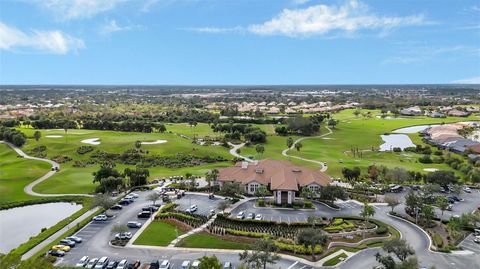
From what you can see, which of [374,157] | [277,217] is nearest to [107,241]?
[277,217]

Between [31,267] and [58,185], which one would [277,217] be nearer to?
[31,267]

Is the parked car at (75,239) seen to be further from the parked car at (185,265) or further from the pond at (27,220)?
the parked car at (185,265)

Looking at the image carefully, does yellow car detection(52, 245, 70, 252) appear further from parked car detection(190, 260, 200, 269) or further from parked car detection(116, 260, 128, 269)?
parked car detection(190, 260, 200, 269)

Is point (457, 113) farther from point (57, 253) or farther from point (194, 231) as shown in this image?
point (57, 253)

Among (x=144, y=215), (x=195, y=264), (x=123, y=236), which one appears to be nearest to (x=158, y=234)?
(x=123, y=236)

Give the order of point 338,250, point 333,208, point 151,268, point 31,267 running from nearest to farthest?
point 31,267 < point 151,268 < point 338,250 < point 333,208

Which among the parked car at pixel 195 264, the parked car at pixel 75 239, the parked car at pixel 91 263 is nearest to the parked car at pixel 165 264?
the parked car at pixel 195 264

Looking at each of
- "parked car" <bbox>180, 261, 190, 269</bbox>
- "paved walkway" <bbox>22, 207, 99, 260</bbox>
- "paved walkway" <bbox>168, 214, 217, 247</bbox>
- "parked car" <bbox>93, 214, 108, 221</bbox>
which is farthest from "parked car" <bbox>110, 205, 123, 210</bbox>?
"parked car" <bbox>180, 261, 190, 269</bbox>
